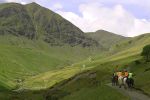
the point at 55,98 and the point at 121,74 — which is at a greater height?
the point at 121,74

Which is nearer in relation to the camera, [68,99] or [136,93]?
[136,93]

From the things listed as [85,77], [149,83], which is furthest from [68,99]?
[85,77]

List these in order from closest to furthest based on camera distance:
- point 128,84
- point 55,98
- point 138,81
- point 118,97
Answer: point 118,97 < point 128,84 < point 138,81 < point 55,98

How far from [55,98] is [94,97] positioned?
1453 inches

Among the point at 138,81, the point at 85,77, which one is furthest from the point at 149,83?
the point at 85,77

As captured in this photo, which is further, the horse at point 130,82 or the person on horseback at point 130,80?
the horse at point 130,82

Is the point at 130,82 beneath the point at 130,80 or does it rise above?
beneath

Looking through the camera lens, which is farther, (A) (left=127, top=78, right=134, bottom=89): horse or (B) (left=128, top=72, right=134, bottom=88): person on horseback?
(A) (left=127, top=78, right=134, bottom=89): horse

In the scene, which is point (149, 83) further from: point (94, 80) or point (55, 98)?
point (94, 80)

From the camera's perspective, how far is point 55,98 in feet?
323

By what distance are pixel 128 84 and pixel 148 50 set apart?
90.7 m

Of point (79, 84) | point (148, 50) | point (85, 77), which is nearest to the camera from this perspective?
point (79, 84)

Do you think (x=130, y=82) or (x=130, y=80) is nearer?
(x=130, y=80)

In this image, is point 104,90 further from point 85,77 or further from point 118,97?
point 85,77
